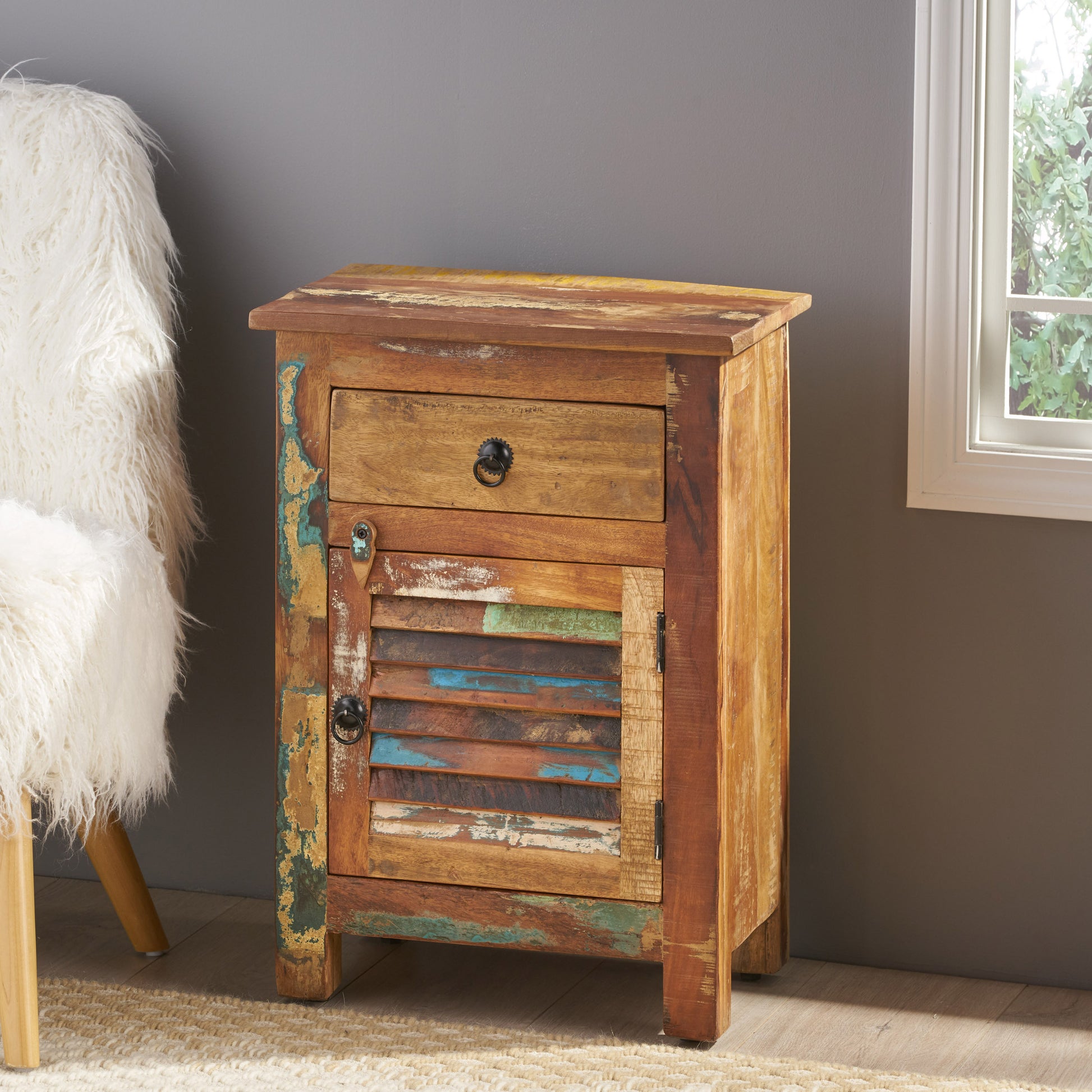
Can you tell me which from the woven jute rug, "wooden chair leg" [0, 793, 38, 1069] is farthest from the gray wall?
"wooden chair leg" [0, 793, 38, 1069]

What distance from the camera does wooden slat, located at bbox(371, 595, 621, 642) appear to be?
5.76 ft

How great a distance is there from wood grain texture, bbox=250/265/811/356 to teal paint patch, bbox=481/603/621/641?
0.97 feet

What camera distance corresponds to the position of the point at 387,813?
72.2 inches

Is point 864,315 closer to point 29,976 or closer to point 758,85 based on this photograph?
point 758,85

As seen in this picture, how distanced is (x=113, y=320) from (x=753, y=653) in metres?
0.88

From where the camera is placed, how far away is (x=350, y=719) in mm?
1818

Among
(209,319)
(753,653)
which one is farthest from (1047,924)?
(209,319)

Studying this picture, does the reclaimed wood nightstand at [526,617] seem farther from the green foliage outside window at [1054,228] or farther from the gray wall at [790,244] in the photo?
the green foliage outside window at [1054,228]

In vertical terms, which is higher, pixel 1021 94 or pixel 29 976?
pixel 1021 94

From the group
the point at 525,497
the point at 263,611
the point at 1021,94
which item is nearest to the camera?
the point at 525,497

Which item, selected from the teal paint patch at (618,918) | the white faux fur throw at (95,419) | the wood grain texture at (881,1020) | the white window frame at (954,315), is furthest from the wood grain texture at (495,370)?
the wood grain texture at (881,1020)

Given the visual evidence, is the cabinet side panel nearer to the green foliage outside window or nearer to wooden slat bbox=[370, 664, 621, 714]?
wooden slat bbox=[370, 664, 621, 714]

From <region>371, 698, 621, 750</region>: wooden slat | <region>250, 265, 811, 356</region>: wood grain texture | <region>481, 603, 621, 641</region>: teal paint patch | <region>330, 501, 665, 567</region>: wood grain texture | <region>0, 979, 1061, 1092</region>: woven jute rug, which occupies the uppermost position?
<region>250, 265, 811, 356</region>: wood grain texture

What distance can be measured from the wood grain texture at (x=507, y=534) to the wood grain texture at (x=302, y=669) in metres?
0.05
